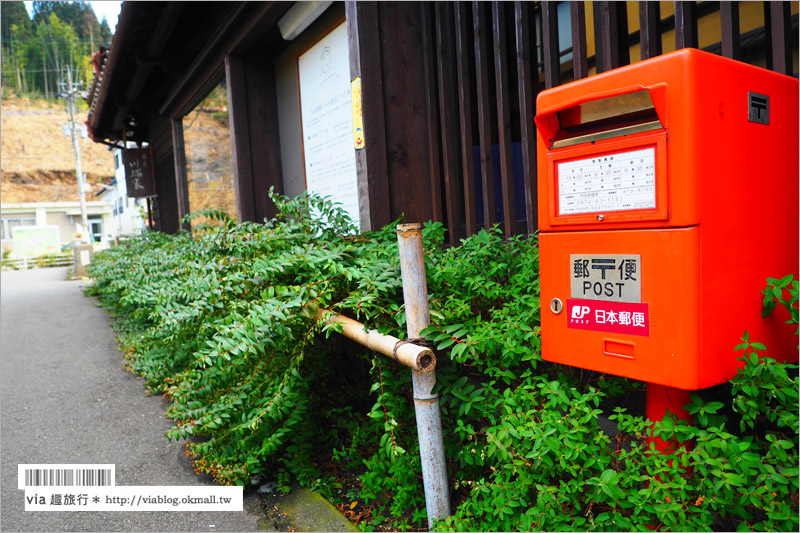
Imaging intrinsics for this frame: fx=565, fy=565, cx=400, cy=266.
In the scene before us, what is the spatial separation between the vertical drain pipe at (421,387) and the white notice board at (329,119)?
2.29m

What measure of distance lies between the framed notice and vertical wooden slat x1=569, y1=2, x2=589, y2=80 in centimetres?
1152

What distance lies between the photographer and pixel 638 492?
5.03ft

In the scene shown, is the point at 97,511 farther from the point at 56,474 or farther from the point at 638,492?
the point at 638,492

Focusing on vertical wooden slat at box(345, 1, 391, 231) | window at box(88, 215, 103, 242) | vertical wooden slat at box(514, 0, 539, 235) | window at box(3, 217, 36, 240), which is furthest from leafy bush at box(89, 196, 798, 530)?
window at box(88, 215, 103, 242)

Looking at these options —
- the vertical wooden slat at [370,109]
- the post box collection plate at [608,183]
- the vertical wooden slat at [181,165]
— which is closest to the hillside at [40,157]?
the vertical wooden slat at [181,165]

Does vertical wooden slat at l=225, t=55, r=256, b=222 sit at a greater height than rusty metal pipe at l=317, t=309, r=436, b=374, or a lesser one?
greater

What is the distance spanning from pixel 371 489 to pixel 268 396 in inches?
24.6

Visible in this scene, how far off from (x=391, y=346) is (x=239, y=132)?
14.6ft

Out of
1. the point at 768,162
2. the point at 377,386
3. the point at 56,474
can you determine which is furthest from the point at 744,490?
the point at 56,474

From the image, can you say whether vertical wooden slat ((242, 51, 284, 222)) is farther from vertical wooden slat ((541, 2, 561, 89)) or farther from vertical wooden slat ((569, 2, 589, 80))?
vertical wooden slat ((569, 2, 589, 80))

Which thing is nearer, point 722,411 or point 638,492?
point 638,492

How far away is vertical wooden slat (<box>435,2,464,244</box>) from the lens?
348 centimetres

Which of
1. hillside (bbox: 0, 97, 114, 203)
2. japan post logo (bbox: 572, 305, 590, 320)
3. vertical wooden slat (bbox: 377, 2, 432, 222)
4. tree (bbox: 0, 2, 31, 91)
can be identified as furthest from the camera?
hillside (bbox: 0, 97, 114, 203)

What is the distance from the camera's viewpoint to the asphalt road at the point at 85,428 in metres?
2.61
